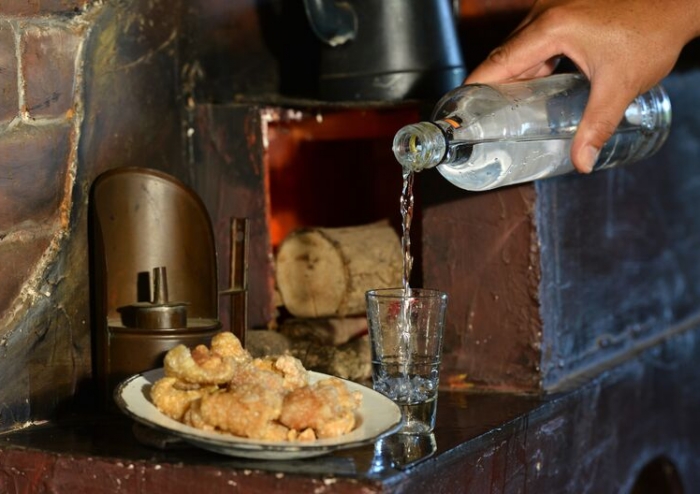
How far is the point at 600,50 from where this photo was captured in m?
1.57

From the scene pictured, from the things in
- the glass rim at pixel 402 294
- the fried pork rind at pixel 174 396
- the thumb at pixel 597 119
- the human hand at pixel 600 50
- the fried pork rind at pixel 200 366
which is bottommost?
the fried pork rind at pixel 174 396

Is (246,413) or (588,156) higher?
(588,156)

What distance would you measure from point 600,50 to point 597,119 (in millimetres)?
98

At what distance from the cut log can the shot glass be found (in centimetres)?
64

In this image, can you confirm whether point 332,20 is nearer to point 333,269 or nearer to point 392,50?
point 392,50

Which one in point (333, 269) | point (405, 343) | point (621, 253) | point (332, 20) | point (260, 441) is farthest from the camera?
point (621, 253)

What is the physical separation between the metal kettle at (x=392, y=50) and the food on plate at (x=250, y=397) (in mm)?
792

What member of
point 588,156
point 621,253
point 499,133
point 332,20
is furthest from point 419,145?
point 621,253

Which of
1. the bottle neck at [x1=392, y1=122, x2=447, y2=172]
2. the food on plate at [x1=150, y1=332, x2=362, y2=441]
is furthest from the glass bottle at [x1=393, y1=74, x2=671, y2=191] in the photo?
the food on plate at [x1=150, y1=332, x2=362, y2=441]

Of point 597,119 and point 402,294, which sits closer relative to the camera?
point 402,294

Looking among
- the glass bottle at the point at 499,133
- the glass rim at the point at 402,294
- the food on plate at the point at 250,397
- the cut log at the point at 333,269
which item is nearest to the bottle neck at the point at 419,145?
the glass bottle at the point at 499,133

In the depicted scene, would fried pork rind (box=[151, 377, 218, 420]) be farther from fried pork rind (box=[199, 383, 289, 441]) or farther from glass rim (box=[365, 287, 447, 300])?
glass rim (box=[365, 287, 447, 300])

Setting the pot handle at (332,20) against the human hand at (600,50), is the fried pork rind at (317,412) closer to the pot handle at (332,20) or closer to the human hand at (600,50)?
the human hand at (600,50)

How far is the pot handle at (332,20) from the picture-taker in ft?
6.22
